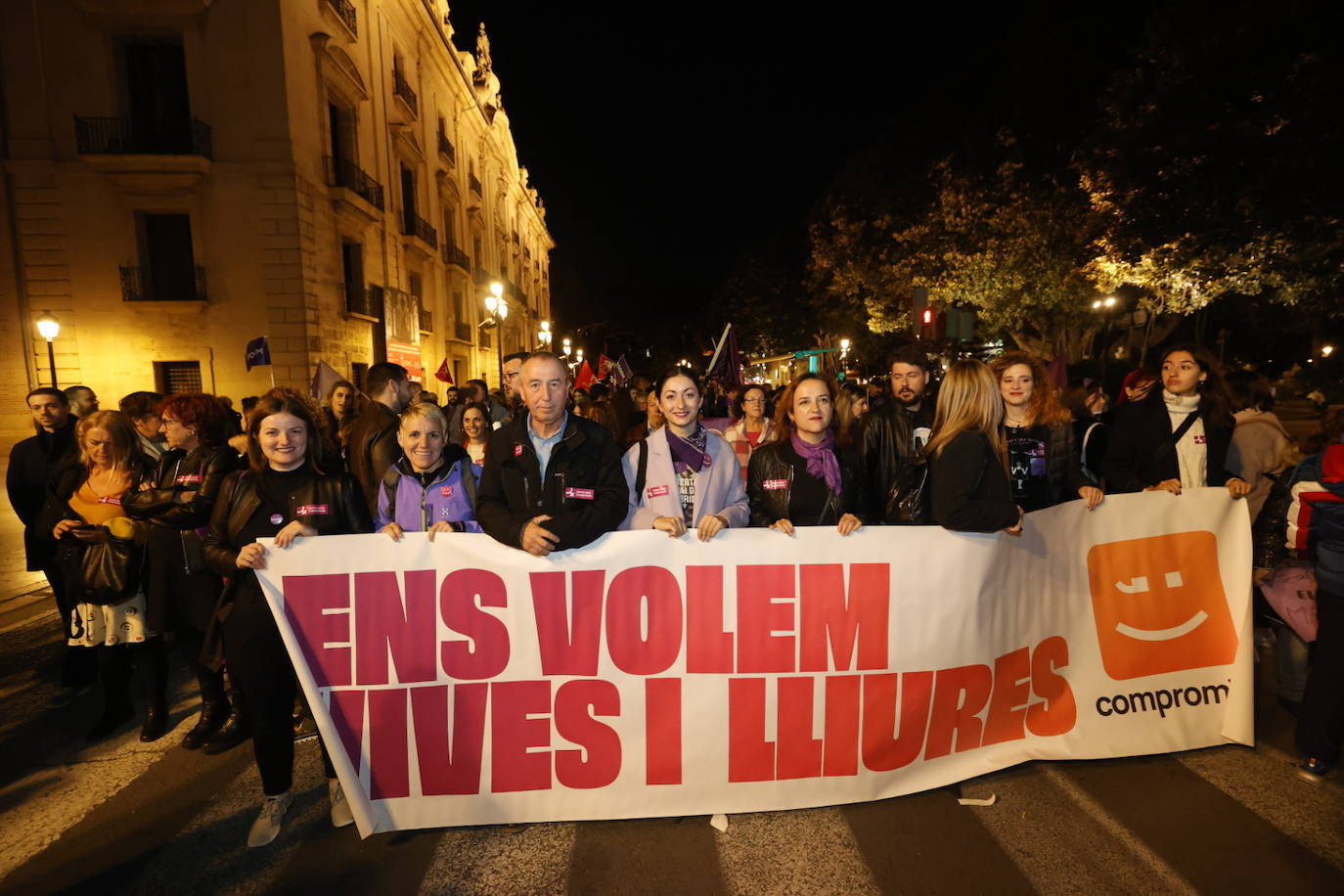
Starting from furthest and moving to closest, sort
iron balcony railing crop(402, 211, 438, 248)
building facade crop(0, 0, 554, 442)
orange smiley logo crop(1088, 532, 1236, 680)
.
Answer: iron balcony railing crop(402, 211, 438, 248)
building facade crop(0, 0, 554, 442)
orange smiley logo crop(1088, 532, 1236, 680)

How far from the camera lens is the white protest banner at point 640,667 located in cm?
287

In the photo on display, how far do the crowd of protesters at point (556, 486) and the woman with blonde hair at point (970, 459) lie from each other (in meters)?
0.01

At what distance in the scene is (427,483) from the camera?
3.50 m

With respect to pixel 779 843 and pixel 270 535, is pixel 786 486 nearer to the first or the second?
pixel 779 843

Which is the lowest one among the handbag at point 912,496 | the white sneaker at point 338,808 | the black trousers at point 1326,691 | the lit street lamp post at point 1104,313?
the white sneaker at point 338,808

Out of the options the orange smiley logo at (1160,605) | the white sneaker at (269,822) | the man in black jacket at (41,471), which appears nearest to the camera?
the white sneaker at (269,822)

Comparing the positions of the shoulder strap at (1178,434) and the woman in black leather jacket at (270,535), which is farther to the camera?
the shoulder strap at (1178,434)

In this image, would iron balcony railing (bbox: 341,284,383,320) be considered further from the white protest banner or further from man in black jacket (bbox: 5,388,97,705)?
the white protest banner

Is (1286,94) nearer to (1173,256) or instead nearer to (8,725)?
(1173,256)

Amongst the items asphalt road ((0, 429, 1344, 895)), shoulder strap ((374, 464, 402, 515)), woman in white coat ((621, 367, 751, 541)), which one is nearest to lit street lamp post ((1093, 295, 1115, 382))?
asphalt road ((0, 429, 1344, 895))

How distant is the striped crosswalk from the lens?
259cm

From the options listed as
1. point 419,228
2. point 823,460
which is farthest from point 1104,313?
point 419,228

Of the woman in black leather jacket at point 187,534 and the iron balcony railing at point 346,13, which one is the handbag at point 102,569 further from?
the iron balcony railing at point 346,13

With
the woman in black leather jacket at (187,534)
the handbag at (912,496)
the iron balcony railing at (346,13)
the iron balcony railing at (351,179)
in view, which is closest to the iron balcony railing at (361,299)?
the iron balcony railing at (351,179)
